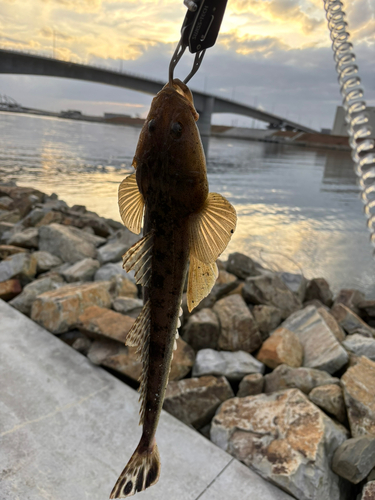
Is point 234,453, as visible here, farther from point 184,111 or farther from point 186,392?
point 184,111

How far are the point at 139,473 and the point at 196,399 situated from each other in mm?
1619

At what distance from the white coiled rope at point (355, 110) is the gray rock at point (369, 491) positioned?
1726 millimetres

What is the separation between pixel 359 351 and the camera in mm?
4375

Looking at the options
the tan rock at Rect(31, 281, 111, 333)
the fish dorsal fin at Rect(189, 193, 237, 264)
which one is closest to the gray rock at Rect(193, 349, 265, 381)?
the tan rock at Rect(31, 281, 111, 333)

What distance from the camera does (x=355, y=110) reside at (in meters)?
2.90

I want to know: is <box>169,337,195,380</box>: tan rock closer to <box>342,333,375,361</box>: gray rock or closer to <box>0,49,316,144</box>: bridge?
<box>342,333,375,361</box>: gray rock

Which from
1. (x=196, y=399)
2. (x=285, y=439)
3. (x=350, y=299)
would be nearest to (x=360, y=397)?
(x=285, y=439)

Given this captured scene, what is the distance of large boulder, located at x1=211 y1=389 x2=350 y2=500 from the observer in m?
2.61

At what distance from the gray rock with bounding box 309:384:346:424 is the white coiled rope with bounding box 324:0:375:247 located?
151 centimetres

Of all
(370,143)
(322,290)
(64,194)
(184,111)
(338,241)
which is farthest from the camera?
(64,194)

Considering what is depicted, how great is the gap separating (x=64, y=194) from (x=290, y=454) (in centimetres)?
1323

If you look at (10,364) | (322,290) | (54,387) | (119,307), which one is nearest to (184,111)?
(54,387)

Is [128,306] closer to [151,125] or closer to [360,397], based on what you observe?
[360,397]

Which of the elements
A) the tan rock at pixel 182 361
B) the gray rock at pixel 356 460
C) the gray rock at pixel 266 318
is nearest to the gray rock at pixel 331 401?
the gray rock at pixel 356 460
